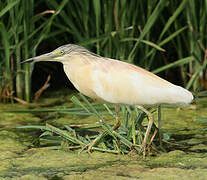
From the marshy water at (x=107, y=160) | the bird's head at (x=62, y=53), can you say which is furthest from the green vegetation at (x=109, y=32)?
the bird's head at (x=62, y=53)

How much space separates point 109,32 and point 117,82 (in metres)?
1.21

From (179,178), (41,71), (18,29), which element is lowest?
(179,178)

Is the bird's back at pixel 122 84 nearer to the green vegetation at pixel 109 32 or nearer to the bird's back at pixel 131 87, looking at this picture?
the bird's back at pixel 131 87

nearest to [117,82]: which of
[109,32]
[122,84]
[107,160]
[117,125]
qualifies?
[122,84]

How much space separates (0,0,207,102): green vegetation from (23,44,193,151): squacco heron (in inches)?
38.8

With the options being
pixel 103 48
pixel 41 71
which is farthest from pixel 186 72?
pixel 41 71

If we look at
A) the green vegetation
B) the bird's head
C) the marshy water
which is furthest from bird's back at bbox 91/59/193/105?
the green vegetation

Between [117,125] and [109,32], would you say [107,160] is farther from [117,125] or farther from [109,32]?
[109,32]

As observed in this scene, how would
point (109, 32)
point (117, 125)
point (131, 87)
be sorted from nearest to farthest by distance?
point (131, 87) → point (117, 125) → point (109, 32)

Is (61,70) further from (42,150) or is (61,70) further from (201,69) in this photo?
(42,150)

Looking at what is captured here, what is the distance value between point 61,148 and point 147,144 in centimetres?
43

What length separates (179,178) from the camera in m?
2.15

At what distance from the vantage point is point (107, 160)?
2426 mm

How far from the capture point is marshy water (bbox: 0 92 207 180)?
2217 mm
